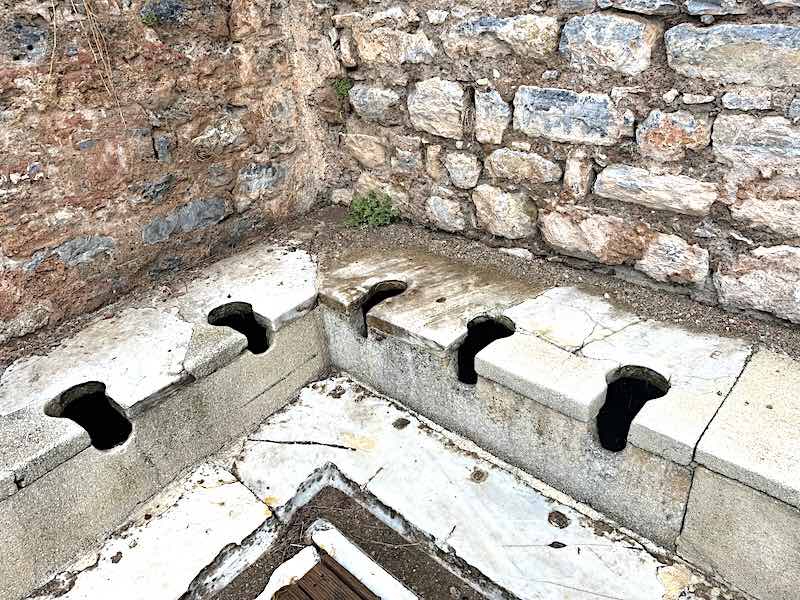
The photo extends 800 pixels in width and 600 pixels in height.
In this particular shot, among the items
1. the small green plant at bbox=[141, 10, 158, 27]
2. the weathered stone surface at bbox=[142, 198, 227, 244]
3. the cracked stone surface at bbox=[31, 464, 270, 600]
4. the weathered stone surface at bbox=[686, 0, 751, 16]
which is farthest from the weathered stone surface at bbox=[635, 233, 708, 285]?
the small green plant at bbox=[141, 10, 158, 27]

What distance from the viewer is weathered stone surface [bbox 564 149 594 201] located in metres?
2.73

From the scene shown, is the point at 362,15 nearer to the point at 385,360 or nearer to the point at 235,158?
the point at 235,158

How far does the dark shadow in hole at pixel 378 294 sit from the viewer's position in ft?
9.89

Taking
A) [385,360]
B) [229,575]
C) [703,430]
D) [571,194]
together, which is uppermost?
[571,194]

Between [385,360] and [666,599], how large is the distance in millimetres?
1455

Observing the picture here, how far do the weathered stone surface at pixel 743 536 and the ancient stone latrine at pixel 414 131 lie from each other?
2.83 feet

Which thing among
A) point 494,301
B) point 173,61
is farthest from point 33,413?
point 494,301

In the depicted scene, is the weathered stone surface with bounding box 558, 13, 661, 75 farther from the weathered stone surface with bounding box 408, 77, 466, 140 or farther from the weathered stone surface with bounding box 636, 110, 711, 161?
the weathered stone surface with bounding box 408, 77, 466, 140

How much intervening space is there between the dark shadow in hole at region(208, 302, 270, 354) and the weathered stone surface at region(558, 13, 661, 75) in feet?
5.89

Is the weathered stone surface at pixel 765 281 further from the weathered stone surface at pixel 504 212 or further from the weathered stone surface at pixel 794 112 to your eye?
the weathered stone surface at pixel 504 212

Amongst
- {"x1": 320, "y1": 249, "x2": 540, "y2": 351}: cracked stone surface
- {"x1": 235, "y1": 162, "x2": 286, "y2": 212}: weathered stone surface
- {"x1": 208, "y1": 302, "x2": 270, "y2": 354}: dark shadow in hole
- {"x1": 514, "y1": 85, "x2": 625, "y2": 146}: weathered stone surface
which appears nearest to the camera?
{"x1": 514, "y1": 85, "x2": 625, "y2": 146}: weathered stone surface

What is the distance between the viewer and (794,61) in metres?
2.11

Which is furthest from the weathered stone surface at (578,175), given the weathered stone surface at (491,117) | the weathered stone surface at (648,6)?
the weathered stone surface at (648,6)

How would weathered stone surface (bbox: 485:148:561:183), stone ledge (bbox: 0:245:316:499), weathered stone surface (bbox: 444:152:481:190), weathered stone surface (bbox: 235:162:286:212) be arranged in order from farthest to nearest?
weathered stone surface (bbox: 235:162:286:212) → weathered stone surface (bbox: 444:152:481:190) → weathered stone surface (bbox: 485:148:561:183) → stone ledge (bbox: 0:245:316:499)
